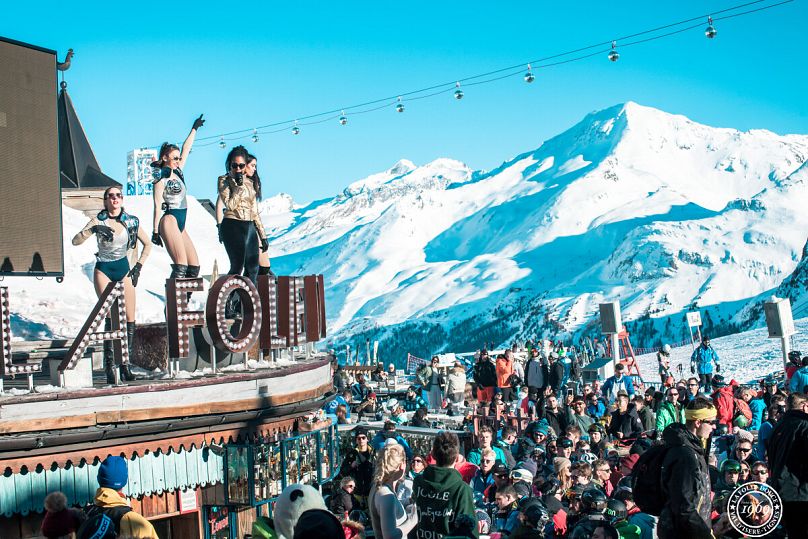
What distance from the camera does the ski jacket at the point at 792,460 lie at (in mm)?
8547

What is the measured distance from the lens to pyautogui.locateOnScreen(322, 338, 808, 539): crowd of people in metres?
7.96

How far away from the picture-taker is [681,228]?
17975 centimetres

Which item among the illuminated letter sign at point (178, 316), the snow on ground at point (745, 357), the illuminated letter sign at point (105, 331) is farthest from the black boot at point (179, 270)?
the snow on ground at point (745, 357)

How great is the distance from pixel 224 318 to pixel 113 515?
210 inches

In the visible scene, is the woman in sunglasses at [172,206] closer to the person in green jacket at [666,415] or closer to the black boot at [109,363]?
the black boot at [109,363]

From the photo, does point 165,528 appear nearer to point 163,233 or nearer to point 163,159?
point 163,233

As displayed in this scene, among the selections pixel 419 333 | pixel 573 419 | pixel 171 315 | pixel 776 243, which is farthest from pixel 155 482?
pixel 776 243

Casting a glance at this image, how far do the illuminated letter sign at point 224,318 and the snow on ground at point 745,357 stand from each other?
16701 mm

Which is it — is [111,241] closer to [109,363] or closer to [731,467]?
[109,363]

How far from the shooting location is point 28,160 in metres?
16.8

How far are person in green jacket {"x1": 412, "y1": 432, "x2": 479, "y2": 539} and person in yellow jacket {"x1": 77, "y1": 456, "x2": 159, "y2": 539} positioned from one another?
200 cm

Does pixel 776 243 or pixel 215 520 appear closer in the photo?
pixel 215 520

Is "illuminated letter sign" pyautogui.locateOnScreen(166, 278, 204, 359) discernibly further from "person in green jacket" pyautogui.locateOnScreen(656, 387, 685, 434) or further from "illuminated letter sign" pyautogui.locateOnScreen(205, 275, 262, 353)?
"person in green jacket" pyautogui.locateOnScreen(656, 387, 685, 434)

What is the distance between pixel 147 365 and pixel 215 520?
2091mm
